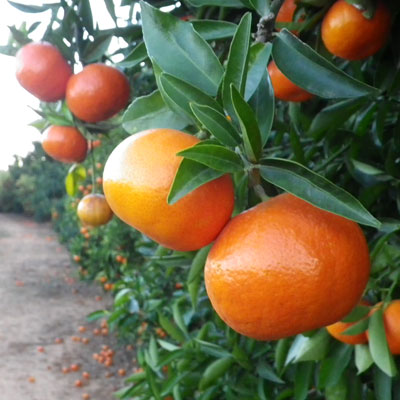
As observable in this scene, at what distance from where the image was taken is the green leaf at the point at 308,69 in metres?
0.48

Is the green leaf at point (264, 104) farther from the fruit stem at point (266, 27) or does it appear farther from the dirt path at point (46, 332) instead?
the dirt path at point (46, 332)

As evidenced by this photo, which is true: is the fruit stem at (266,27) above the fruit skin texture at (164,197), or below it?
above

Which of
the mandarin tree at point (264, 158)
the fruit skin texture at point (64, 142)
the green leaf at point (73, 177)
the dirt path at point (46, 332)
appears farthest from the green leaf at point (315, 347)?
the dirt path at point (46, 332)

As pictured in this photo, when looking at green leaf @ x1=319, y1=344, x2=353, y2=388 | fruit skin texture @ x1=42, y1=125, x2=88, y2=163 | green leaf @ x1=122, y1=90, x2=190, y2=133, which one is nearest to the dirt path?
fruit skin texture @ x1=42, y1=125, x2=88, y2=163

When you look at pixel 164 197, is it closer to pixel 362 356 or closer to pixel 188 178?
pixel 188 178

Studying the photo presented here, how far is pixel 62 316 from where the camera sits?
14.5 ft

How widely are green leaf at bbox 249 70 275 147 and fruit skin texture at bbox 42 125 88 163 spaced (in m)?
0.61

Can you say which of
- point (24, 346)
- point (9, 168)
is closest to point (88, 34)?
point (24, 346)

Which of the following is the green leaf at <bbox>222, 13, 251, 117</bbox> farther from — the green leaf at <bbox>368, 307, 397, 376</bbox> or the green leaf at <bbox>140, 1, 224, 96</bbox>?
the green leaf at <bbox>368, 307, 397, 376</bbox>

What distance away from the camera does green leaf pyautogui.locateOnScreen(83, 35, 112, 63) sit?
0.88 meters

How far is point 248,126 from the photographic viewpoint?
38 centimetres

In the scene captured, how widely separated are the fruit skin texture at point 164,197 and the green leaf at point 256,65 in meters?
0.07

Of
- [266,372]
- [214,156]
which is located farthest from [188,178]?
[266,372]

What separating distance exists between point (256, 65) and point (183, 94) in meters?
0.07
